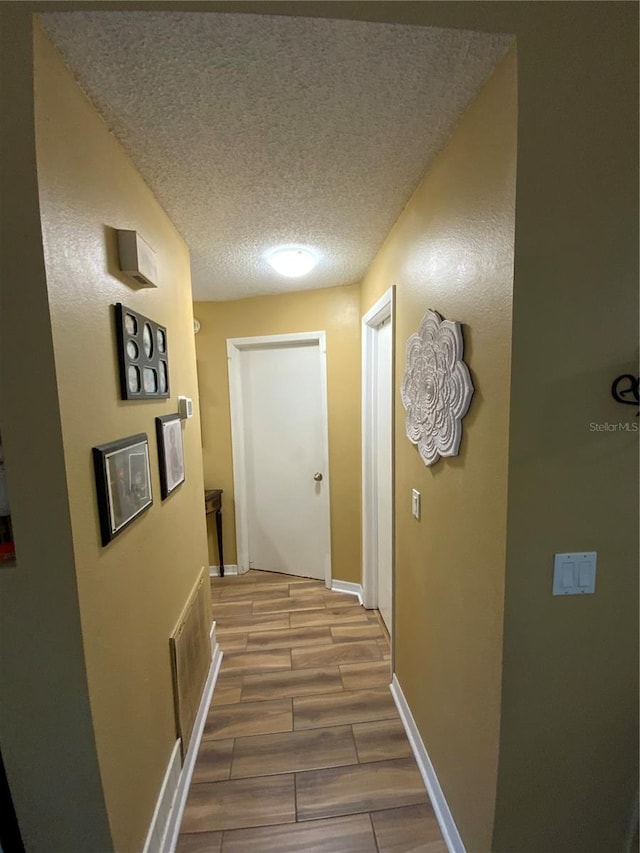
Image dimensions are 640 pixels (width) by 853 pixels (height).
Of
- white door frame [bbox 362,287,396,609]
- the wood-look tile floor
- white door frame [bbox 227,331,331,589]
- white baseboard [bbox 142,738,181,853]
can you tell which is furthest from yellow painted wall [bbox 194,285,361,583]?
white baseboard [bbox 142,738,181,853]

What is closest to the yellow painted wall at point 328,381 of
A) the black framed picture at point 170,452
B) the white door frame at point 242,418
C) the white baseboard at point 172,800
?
the white door frame at point 242,418

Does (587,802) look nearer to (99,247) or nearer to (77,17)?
(99,247)

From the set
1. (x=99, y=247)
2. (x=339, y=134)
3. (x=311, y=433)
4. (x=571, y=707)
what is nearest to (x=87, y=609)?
(x=99, y=247)

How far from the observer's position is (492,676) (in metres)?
0.92

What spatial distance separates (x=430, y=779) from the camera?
1.32 meters

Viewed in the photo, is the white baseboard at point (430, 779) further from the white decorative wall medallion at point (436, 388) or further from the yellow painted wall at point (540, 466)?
the white decorative wall medallion at point (436, 388)

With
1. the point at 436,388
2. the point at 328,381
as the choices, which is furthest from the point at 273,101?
the point at 328,381

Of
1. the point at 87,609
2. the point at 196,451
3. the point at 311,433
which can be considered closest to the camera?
the point at 87,609

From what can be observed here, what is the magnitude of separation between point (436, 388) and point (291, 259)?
1209mm

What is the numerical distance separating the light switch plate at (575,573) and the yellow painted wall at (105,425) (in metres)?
1.19

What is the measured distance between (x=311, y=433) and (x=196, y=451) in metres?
1.14

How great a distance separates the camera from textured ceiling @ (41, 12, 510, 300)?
2.43 feet

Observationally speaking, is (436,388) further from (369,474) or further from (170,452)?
(369,474)

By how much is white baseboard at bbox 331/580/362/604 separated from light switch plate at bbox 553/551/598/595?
6.53 feet
